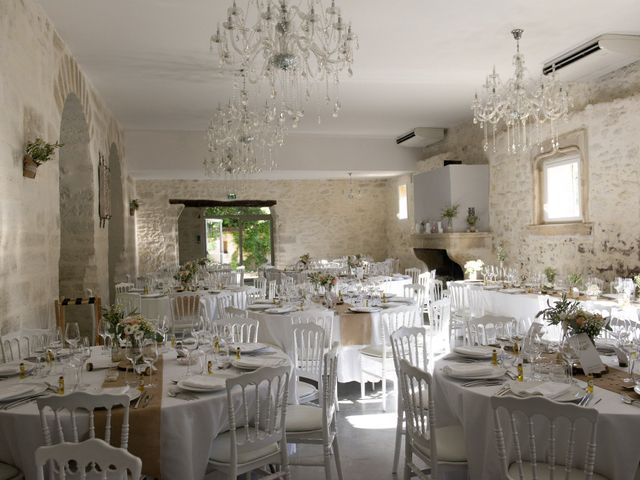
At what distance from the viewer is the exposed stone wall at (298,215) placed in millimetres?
14180

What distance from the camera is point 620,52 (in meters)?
6.30

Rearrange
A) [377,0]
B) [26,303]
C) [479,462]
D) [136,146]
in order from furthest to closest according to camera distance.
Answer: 1. [136,146]
2. [377,0]
3. [26,303]
4. [479,462]

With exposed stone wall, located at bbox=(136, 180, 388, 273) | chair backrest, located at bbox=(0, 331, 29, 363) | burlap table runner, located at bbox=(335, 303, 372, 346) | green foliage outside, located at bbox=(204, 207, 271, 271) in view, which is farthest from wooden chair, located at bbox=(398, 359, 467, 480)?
green foliage outside, located at bbox=(204, 207, 271, 271)

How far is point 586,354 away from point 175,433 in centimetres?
228

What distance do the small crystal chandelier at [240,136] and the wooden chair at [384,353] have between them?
2.23 m

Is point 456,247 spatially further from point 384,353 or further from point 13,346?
point 13,346

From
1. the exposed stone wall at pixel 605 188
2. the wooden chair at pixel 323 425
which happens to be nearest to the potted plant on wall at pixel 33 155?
the wooden chair at pixel 323 425

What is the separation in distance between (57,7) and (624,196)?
23.1 feet

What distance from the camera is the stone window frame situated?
7.73m

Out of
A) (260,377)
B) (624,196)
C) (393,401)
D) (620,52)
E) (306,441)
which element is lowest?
(393,401)

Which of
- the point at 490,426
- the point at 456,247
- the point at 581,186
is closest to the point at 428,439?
the point at 490,426

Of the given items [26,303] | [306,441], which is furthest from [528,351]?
[26,303]

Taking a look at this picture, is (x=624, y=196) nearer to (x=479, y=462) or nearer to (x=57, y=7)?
(x=479, y=462)

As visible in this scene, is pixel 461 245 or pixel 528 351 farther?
pixel 461 245
